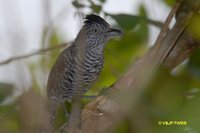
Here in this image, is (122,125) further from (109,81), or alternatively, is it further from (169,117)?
(109,81)

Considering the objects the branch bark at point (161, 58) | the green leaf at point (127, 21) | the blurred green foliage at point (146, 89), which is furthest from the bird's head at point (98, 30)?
the branch bark at point (161, 58)

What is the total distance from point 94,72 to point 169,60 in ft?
4.32

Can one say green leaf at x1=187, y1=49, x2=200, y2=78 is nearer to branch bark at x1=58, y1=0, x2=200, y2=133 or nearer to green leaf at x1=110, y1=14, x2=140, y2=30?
branch bark at x1=58, y1=0, x2=200, y2=133

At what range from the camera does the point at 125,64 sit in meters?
3.41

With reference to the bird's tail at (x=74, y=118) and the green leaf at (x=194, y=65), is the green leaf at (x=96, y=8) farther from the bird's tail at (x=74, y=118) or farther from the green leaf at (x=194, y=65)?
the bird's tail at (x=74, y=118)

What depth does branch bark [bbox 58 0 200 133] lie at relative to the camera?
230 centimetres

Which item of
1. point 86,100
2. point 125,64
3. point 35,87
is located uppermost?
point 35,87

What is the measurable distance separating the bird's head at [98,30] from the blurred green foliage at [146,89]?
131 millimetres

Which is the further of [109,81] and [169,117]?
[109,81]

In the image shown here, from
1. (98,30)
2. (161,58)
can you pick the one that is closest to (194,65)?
(161,58)

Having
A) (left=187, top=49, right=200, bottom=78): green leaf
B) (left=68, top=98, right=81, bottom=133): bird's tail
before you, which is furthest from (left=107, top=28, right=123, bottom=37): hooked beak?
(left=68, top=98, right=81, bottom=133): bird's tail

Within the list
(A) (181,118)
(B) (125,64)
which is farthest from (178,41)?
(A) (181,118)

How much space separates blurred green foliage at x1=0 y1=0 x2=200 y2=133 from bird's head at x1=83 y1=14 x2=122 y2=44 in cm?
13

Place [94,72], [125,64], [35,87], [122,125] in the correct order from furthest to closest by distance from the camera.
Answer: [94,72] → [125,64] → [122,125] → [35,87]
